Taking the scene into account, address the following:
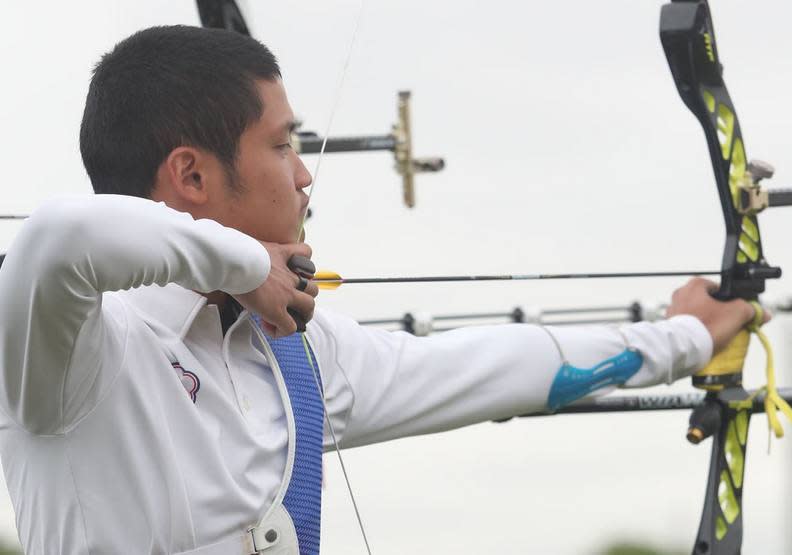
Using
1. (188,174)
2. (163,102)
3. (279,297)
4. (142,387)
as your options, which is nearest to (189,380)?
(142,387)

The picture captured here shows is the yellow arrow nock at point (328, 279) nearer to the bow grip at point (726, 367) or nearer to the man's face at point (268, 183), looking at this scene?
the man's face at point (268, 183)

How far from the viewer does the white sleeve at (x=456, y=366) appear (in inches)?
90.7

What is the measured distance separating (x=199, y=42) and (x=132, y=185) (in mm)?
245

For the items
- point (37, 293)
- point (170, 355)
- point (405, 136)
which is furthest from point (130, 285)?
point (405, 136)

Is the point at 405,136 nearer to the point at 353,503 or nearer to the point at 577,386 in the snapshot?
the point at 577,386

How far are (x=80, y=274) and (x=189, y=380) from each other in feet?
1.23

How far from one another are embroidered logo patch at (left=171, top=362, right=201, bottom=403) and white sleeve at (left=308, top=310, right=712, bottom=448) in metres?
0.30

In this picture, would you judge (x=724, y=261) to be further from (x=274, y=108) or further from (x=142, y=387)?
(x=142, y=387)

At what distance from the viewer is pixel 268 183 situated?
2072mm

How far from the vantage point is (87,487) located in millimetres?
1875

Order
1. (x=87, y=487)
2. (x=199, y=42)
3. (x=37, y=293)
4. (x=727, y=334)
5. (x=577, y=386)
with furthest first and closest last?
(x=727, y=334) → (x=577, y=386) → (x=199, y=42) → (x=87, y=487) → (x=37, y=293)

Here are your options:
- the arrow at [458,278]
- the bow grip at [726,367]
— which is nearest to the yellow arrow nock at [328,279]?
the arrow at [458,278]

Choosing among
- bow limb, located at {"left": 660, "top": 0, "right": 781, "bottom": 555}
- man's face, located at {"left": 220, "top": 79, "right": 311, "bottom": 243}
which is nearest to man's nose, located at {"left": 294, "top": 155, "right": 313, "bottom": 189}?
man's face, located at {"left": 220, "top": 79, "right": 311, "bottom": 243}

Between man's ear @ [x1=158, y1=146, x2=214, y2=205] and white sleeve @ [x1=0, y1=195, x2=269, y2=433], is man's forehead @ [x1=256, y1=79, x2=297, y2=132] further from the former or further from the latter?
white sleeve @ [x1=0, y1=195, x2=269, y2=433]
